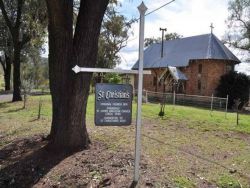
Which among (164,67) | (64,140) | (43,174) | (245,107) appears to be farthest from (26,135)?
(164,67)

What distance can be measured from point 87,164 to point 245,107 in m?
37.8

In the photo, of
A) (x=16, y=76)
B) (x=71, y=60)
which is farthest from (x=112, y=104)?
(x=16, y=76)

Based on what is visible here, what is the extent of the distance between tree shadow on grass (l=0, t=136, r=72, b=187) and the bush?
33033 mm

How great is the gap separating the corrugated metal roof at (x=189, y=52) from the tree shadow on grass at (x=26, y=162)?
36523 millimetres

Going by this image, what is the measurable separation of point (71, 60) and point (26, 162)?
8.12ft

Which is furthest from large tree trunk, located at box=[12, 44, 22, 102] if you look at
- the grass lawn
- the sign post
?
the sign post

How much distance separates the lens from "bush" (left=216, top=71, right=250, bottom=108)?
4181cm

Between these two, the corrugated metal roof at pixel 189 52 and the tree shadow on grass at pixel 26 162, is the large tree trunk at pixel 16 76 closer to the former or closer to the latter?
the tree shadow on grass at pixel 26 162

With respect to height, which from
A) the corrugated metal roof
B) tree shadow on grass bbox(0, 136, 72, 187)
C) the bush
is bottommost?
tree shadow on grass bbox(0, 136, 72, 187)

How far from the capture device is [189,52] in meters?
48.3

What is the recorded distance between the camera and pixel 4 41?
45844 millimetres

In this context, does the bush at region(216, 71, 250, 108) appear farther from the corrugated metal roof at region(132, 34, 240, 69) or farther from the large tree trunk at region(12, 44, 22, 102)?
the large tree trunk at region(12, 44, 22, 102)

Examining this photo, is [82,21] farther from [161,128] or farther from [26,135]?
[161,128]

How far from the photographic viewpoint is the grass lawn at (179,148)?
7.75 metres
